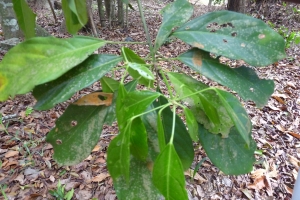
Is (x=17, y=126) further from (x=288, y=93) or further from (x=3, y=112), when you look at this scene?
(x=288, y=93)

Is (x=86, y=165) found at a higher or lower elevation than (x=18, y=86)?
lower

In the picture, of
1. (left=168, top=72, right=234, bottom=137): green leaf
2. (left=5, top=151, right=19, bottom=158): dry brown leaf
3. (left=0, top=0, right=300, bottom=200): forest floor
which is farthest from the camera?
(left=5, top=151, right=19, bottom=158): dry brown leaf

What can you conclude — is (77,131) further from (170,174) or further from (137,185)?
(170,174)

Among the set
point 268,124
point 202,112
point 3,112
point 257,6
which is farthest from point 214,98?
point 257,6

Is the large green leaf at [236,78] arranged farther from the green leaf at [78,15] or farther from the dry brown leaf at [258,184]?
the dry brown leaf at [258,184]

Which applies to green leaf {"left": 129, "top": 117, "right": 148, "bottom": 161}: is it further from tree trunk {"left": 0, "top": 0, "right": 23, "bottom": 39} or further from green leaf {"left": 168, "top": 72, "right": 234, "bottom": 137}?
tree trunk {"left": 0, "top": 0, "right": 23, "bottom": 39}

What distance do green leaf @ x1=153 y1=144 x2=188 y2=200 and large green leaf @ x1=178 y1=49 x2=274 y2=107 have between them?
0.74 feet

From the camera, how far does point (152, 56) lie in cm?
61

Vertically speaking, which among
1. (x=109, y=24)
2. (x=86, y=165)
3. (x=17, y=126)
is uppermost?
(x=109, y=24)

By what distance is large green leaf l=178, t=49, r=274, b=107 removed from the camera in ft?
1.80

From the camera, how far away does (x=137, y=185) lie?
1.88 ft

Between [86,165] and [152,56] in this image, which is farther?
[86,165]

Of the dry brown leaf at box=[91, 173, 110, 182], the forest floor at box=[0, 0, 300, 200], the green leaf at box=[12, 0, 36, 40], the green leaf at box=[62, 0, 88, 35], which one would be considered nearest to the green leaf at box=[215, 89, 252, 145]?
the green leaf at box=[62, 0, 88, 35]

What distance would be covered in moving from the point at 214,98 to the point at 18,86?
0.38m
